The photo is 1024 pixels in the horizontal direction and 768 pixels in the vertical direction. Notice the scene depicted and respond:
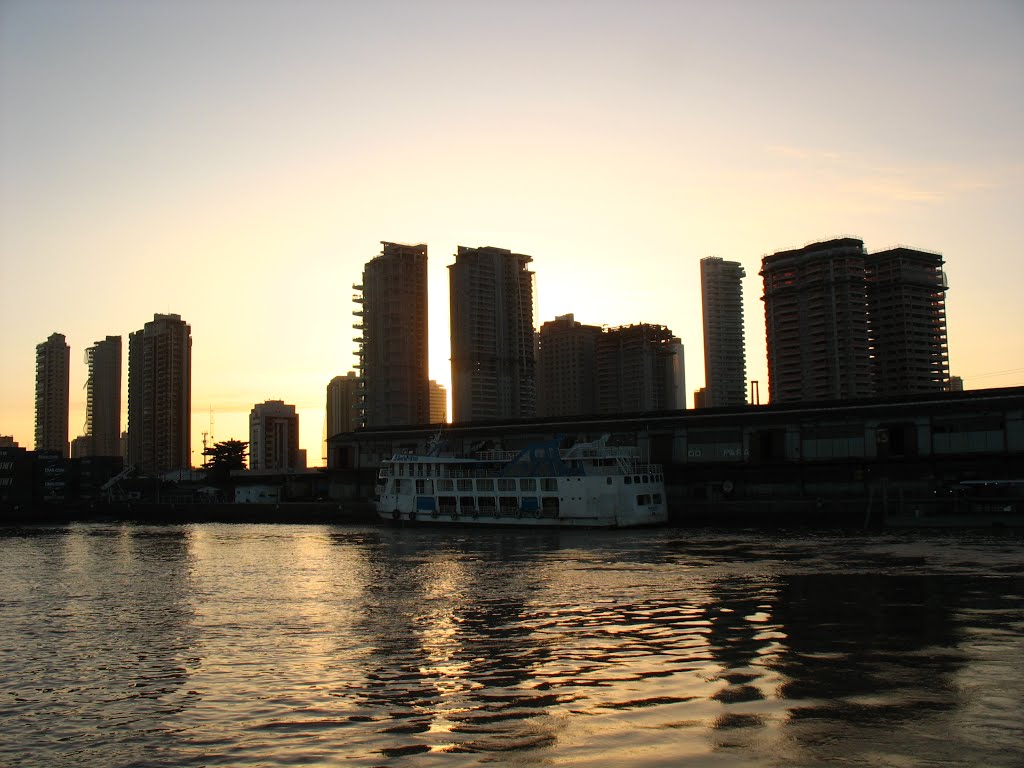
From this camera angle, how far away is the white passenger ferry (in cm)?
7412

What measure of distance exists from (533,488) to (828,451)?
28.9m

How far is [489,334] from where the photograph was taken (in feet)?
628

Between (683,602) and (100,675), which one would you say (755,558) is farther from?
(100,675)

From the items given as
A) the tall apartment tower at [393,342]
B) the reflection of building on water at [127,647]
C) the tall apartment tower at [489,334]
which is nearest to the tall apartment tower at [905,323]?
the tall apartment tower at [489,334]

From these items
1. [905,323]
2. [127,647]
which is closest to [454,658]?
[127,647]

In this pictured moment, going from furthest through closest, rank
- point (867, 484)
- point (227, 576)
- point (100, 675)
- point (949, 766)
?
point (867, 484)
point (227, 576)
point (100, 675)
point (949, 766)

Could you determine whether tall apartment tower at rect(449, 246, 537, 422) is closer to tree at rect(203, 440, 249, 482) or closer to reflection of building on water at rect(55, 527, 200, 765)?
tree at rect(203, 440, 249, 482)

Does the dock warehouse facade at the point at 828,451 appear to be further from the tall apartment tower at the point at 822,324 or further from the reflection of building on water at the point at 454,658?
the tall apartment tower at the point at 822,324

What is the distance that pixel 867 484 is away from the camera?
8225cm

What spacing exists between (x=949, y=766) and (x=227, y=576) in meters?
38.8

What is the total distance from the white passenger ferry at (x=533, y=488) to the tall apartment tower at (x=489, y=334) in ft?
324

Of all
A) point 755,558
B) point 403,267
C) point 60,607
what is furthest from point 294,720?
point 403,267

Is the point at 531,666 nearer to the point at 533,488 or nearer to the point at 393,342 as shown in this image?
the point at 533,488

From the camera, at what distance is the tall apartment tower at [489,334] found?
620 feet
